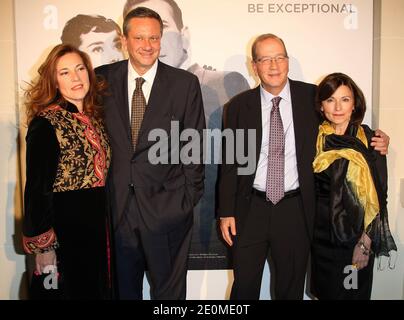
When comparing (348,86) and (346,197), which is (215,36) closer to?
(348,86)

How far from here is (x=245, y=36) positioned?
300 cm

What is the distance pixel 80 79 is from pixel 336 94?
4.56 ft

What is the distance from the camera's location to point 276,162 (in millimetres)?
2443

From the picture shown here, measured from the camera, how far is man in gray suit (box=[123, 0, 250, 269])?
2.96 metres

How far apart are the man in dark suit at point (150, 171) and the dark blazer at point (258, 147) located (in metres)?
0.18

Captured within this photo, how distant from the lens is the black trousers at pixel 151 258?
250 cm

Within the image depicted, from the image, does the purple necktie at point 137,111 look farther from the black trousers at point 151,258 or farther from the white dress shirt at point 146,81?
the black trousers at point 151,258

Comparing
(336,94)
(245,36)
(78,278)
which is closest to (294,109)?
(336,94)

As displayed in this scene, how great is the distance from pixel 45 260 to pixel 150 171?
724mm

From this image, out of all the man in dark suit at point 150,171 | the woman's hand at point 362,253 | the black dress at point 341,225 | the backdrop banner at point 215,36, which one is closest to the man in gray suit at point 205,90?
the backdrop banner at point 215,36

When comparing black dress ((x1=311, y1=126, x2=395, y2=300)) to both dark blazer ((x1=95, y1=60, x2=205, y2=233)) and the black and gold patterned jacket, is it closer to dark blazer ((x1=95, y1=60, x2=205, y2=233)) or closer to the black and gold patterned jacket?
dark blazer ((x1=95, y1=60, x2=205, y2=233))

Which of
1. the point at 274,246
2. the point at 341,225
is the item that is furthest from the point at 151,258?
the point at 341,225

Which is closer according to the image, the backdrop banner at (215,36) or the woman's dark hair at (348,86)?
the woman's dark hair at (348,86)

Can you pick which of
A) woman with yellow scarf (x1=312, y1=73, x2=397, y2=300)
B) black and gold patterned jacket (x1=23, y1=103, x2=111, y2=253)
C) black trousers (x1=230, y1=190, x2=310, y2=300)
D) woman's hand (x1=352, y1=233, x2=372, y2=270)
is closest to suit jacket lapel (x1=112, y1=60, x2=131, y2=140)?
black and gold patterned jacket (x1=23, y1=103, x2=111, y2=253)
